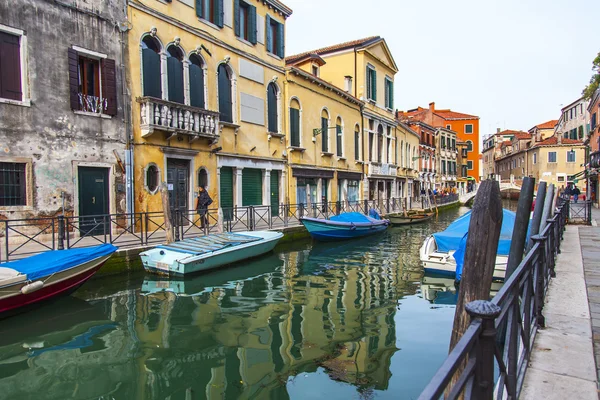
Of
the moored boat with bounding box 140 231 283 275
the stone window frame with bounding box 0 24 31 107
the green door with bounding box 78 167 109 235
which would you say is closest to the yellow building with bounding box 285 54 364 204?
the moored boat with bounding box 140 231 283 275

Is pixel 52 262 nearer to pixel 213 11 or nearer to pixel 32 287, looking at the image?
pixel 32 287

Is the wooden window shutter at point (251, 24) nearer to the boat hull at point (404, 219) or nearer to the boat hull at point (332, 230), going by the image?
the boat hull at point (332, 230)

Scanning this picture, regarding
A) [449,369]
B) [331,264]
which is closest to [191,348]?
[449,369]

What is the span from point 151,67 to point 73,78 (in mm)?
2516

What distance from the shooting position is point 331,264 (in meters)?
11.3

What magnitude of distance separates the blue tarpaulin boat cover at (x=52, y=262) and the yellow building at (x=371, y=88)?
55.1 ft

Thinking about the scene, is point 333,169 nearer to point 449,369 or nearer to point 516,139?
point 449,369

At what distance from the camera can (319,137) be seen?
69.6ft

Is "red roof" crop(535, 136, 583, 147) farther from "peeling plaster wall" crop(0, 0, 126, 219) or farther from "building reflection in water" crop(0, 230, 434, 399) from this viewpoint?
"peeling plaster wall" crop(0, 0, 126, 219)

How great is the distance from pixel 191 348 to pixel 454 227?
7.34 m

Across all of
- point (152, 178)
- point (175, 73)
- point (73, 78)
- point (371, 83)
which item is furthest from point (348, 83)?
point (73, 78)

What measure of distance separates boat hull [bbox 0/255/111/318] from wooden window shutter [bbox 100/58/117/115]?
5227mm

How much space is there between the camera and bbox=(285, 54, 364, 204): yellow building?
19.2 meters

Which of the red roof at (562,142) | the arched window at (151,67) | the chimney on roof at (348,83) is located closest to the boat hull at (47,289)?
the arched window at (151,67)
